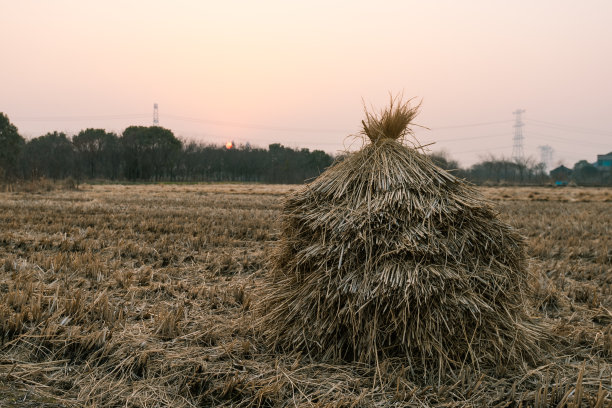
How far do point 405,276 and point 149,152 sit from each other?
67028mm

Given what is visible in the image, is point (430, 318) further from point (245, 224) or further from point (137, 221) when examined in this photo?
point (137, 221)

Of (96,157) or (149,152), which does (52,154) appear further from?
(149,152)

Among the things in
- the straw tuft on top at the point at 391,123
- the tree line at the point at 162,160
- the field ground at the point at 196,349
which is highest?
the tree line at the point at 162,160

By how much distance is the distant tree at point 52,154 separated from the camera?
4869cm

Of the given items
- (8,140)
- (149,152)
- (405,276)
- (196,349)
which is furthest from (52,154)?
(405,276)

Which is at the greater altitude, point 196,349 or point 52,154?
point 52,154

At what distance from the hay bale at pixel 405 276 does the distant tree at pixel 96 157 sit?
6621cm

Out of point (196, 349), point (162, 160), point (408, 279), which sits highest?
point (162, 160)

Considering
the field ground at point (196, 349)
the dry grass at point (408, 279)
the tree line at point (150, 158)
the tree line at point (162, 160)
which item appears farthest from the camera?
the tree line at point (150, 158)

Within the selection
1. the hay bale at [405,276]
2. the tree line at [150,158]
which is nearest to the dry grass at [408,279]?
the hay bale at [405,276]

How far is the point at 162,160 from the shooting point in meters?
66.9

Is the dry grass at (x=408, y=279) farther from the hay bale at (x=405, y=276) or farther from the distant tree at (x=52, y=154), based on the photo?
the distant tree at (x=52, y=154)

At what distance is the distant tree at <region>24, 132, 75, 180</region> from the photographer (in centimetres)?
4869

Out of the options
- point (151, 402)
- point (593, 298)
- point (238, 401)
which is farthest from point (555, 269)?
point (151, 402)
